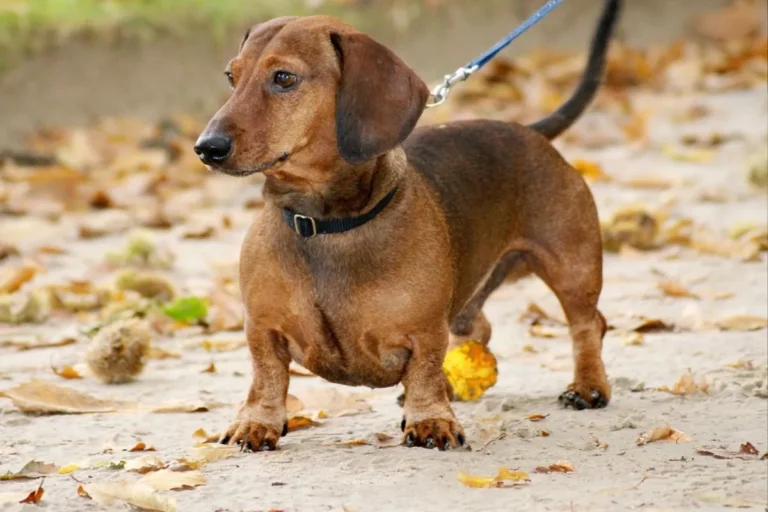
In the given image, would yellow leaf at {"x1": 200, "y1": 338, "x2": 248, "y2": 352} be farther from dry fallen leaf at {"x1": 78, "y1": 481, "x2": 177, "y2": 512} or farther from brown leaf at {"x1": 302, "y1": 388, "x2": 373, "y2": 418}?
dry fallen leaf at {"x1": 78, "y1": 481, "x2": 177, "y2": 512}

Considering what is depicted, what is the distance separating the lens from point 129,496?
2.70 metres

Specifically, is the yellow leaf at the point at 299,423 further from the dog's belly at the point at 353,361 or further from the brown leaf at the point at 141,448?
the brown leaf at the point at 141,448

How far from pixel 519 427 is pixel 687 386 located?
576mm

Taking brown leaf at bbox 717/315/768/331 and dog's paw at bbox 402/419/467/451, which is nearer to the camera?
dog's paw at bbox 402/419/467/451

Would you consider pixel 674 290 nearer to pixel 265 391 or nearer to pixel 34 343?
pixel 265 391

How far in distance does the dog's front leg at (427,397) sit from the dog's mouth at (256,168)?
0.57m

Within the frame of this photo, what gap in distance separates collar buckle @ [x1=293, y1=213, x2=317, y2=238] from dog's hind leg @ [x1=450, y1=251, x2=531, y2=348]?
92 centimetres

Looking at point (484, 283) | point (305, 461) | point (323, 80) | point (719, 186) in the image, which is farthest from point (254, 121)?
point (719, 186)

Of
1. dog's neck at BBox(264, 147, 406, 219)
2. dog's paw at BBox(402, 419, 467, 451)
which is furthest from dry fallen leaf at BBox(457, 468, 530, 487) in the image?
dog's neck at BBox(264, 147, 406, 219)

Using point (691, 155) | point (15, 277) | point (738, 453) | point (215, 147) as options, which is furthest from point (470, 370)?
point (691, 155)

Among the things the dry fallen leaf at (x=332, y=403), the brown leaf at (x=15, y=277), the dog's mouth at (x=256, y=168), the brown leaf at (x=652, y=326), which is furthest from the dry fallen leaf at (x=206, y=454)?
the brown leaf at (x=15, y=277)

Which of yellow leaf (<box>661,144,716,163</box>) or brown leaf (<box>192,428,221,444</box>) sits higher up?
yellow leaf (<box>661,144,716,163</box>)

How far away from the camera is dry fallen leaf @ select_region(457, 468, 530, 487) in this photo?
2857 millimetres

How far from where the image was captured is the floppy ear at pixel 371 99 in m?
3.19
